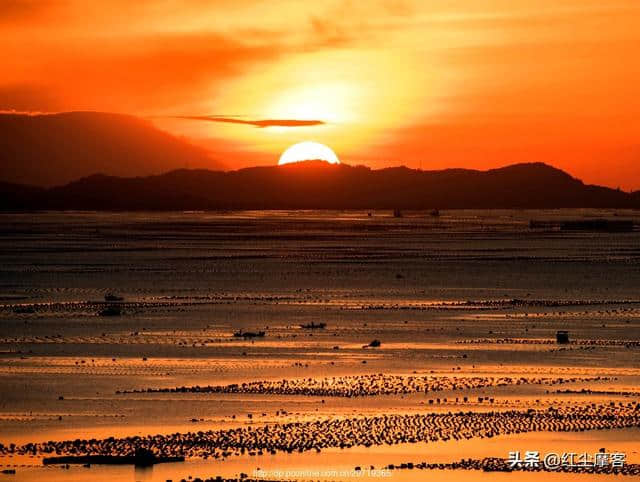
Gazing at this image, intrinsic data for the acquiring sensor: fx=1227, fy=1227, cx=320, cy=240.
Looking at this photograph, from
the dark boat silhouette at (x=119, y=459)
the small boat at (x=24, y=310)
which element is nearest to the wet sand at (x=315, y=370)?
the small boat at (x=24, y=310)

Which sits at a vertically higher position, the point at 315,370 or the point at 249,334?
the point at 249,334

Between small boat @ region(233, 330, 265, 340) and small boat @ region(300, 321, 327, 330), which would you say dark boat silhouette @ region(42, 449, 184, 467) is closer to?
small boat @ region(233, 330, 265, 340)

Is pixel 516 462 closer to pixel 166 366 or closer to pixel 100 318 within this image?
pixel 166 366

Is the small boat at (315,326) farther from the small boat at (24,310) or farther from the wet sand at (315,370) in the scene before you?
the small boat at (24,310)

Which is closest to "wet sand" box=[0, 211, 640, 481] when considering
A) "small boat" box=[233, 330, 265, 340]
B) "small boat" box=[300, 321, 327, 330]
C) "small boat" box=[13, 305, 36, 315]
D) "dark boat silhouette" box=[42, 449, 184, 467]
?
"small boat" box=[13, 305, 36, 315]

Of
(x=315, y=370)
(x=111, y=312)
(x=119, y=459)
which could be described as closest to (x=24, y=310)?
(x=111, y=312)

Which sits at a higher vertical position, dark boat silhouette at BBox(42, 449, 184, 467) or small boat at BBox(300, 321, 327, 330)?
small boat at BBox(300, 321, 327, 330)

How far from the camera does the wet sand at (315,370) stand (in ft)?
70.3

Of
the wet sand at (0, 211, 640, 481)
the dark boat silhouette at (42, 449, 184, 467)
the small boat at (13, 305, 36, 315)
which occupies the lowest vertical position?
the dark boat silhouette at (42, 449, 184, 467)

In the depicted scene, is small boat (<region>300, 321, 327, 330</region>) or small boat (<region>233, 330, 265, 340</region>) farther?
small boat (<region>300, 321, 327, 330</region>)

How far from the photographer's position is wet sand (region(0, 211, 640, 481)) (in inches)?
843

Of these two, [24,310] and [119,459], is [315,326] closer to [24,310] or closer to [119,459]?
[24,310]

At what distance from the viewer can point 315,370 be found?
30.7 meters

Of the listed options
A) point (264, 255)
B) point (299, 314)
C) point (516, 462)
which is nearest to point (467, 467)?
point (516, 462)
